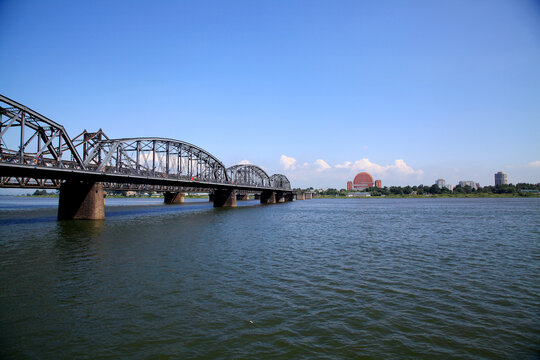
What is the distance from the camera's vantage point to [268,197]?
147 meters

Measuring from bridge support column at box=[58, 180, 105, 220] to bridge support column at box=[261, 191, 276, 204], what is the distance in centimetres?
10138

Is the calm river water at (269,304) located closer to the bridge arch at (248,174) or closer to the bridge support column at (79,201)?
the bridge support column at (79,201)

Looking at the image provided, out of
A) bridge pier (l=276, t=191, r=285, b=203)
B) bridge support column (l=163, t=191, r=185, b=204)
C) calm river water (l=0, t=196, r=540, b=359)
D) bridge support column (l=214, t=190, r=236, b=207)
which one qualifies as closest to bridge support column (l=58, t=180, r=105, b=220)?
calm river water (l=0, t=196, r=540, b=359)

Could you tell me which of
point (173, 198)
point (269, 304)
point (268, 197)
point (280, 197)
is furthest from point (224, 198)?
point (269, 304)

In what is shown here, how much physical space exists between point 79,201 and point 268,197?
10541cm

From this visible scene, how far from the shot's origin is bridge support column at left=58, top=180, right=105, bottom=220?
44.5 metres

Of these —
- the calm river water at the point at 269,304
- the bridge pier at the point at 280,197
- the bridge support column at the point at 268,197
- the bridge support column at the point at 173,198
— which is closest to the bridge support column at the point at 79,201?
the calm river water at the point at 269,304

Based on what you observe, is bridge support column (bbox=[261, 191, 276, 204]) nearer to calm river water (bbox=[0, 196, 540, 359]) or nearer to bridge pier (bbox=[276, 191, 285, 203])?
bridge pier (bbox=[276, 191, 285, 203])

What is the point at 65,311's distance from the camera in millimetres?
10461

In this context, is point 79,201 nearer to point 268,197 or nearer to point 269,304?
point 269,304

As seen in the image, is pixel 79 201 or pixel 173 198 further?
pixel 173 198

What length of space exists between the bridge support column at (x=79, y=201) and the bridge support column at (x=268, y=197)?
101375mm

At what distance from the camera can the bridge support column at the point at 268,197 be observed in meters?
146

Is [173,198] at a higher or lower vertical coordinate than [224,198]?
lower
